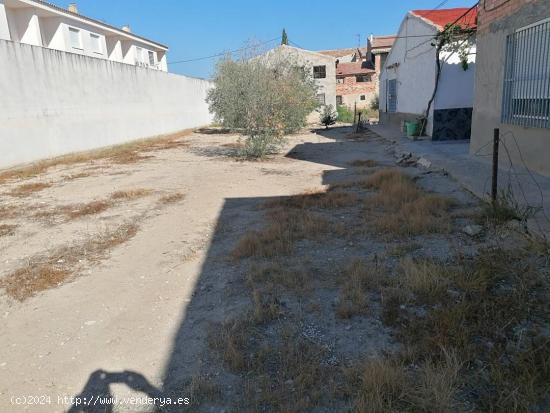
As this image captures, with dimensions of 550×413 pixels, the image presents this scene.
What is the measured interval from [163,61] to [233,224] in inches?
1281

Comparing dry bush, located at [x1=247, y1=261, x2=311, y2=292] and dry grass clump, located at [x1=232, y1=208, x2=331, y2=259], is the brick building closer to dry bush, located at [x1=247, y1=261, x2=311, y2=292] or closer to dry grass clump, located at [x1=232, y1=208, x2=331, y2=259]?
dry grass clump, located at [x1=232, y1=208, x2=331, y2=259]

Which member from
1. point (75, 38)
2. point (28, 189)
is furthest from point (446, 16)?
point (75, 38)

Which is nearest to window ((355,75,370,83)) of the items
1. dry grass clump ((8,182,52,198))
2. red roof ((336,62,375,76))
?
red roof ((336,62,375,76))

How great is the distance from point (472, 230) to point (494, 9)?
17.6 feet

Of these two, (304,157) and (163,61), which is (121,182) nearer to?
(304,157)

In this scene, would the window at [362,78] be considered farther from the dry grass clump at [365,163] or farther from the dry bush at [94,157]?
the dry grass clump at [365,163]

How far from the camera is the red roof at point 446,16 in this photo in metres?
12.1

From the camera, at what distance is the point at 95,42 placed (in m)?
23.3

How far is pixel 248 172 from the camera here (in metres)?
9.74

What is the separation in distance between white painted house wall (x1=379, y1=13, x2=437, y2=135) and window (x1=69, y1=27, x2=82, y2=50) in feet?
53.0

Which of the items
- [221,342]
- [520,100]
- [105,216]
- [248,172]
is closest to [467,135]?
[520,100]

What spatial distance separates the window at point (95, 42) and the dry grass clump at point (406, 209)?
857 inches

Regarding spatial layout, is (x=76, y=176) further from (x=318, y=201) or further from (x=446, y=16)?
(x=446, y=16)

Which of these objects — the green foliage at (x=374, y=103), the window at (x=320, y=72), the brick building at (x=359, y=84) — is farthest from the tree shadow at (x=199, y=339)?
the brick building at (x=359, y=84)
